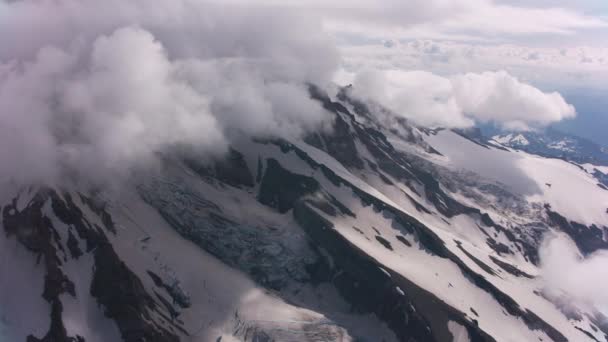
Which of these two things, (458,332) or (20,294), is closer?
(20,294)

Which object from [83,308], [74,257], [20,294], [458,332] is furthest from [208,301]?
[458,332]

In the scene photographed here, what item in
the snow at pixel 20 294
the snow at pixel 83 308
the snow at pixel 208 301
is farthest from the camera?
the snow at pixel 208 301

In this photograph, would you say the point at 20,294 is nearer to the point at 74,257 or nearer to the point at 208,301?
the point at 74,257

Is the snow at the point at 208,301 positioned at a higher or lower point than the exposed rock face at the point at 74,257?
lower

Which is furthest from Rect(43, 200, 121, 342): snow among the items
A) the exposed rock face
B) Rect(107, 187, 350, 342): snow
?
Rect(107, 187, 350, 342): snow

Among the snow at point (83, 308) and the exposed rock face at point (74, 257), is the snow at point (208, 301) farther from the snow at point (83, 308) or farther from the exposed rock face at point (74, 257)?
the snow at point (83, 308)

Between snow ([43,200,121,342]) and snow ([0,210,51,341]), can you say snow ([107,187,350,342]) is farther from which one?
snow ([0,210,51,341])

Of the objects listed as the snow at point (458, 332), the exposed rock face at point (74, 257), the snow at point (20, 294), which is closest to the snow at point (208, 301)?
the exposed rock face at point (74, 257)

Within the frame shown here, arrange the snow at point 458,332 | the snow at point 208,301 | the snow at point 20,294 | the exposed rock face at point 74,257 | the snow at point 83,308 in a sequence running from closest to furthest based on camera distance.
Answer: the snow at point 20,294 → the snow at point 83,308 → the exposed rock face at point 74,257 → the snow at point 208,301 → the snow at point 458,332

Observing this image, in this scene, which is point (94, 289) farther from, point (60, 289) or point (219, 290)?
point (219, 290)

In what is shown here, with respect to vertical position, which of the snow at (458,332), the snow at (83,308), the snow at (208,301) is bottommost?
the snow at (458,332)

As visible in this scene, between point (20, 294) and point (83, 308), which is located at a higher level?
point (20, 294)
